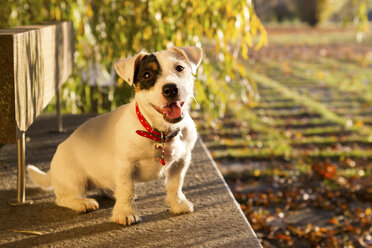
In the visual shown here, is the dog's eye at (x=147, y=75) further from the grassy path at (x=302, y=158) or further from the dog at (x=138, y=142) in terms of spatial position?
the grassy path at (x=302, y=158)

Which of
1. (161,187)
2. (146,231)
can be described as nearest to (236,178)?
(161,187)

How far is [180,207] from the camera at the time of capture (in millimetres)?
2912

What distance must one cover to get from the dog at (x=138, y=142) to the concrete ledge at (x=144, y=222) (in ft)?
0.30

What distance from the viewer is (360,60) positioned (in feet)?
41.2

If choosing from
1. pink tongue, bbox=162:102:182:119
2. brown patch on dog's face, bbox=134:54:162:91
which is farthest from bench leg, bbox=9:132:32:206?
pink tongue, bbox=162:102:182:119

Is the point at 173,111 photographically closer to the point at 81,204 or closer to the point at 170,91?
the point at 170,91

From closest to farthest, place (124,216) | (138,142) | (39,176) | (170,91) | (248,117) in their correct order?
(170,91) < (138,142) < (124,216) < (39,176) < (248,117)

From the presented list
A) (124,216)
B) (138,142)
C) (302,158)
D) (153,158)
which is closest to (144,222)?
(124,216)

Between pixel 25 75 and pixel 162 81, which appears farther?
pixel 25 75

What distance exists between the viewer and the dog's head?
7.82 ft

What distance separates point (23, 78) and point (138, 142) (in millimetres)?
744

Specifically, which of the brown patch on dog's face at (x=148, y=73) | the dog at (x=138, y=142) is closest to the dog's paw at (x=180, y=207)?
the dog at (x=138, y=142)

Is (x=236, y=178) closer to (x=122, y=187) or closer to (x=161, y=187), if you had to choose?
(x=161, y=187)

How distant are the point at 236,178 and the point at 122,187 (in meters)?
2.44
